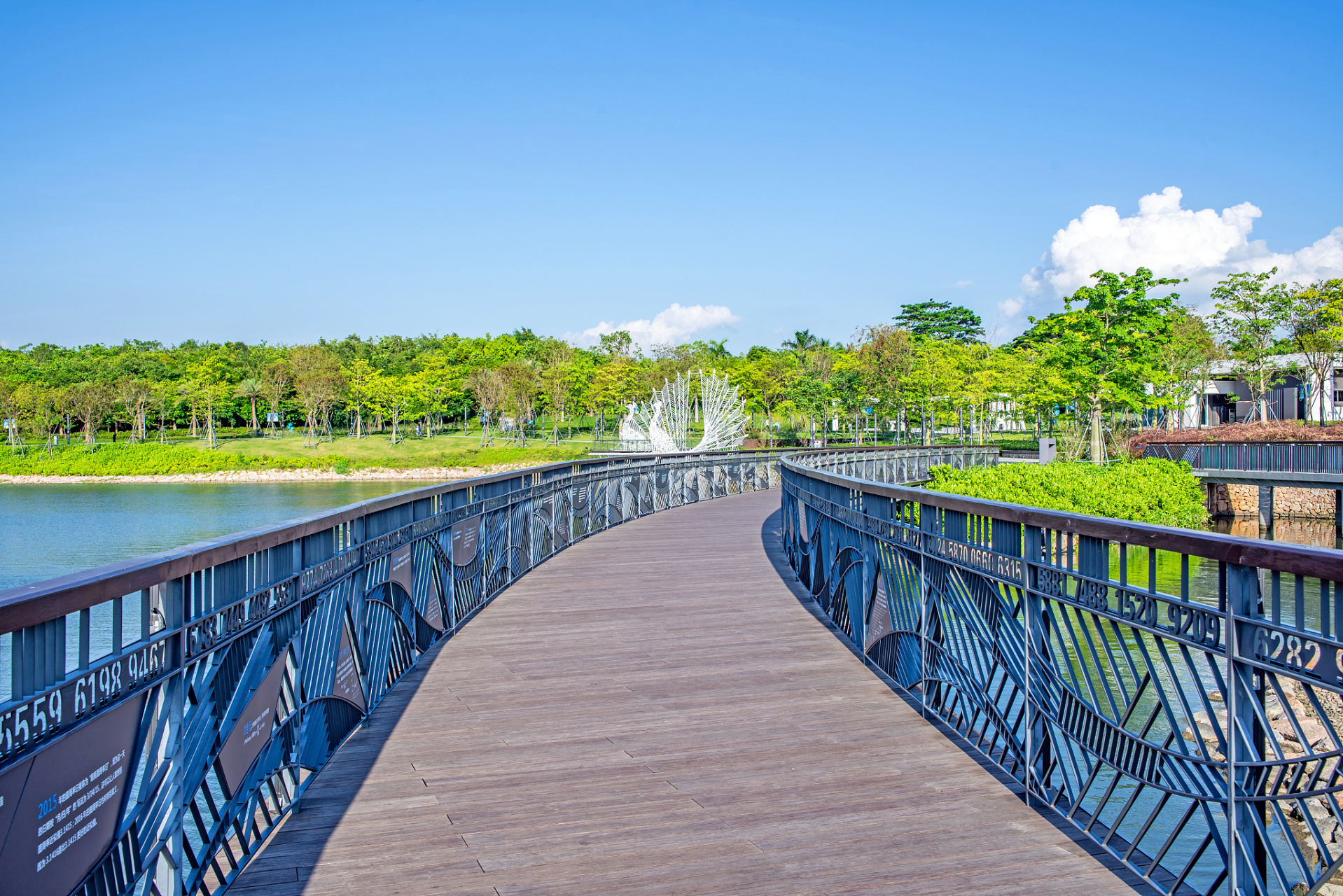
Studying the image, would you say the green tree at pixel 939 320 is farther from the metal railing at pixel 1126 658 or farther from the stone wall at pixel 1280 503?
the metal railing at pixel 1126 658

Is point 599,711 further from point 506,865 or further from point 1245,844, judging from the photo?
point 1245,844

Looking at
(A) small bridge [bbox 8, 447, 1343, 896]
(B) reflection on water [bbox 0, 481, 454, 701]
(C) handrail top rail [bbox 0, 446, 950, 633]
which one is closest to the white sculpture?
(B) reflection on water [bbox 0, 481, 454, 701]

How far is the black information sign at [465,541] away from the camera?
273 inches

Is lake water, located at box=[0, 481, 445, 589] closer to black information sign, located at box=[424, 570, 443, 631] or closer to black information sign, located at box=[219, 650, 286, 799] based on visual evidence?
black information sign, located at box=[424, 570, 443, 631]

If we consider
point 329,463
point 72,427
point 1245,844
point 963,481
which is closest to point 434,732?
point 1245,844

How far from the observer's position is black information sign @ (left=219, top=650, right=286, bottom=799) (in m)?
2.98

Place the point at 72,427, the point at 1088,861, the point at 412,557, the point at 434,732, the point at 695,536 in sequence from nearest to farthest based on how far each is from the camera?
the point at 1088,861, the point at 434,732, the point at 412,557, the point at 695,536, the point at 72,427

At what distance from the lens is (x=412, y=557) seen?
18.9ft

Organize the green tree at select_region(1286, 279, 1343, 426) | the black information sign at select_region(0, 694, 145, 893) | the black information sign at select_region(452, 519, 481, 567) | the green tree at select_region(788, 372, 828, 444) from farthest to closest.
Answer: the green tree at select_region(788, 372, 828, 444)
the green tree at select_region(1286, 279, 1343, 426)
the black information sign at select_region(452, 519, 481, 567)
the black information sign at select_region(0, 694, 145, 893)

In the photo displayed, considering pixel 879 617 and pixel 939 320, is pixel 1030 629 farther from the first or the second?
pixel 939 320

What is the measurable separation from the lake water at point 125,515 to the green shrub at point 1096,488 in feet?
44.7

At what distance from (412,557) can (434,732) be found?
56.5 inches

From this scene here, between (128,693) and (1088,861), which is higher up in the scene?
(128,693)

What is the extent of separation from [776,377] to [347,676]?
76647 millimetres
